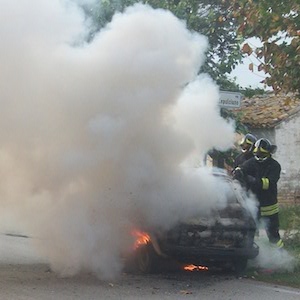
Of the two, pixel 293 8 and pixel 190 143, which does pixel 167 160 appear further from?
pixel 293 8

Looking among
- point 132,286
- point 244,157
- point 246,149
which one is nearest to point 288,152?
point 246,149

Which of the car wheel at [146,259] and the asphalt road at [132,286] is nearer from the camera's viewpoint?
the asphalt road at [132,286]

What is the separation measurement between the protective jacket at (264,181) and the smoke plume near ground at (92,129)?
159cm

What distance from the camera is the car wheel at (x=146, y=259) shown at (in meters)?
9.04

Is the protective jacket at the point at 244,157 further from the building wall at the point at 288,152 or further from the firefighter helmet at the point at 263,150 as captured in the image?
the building wall at the point at 288,152

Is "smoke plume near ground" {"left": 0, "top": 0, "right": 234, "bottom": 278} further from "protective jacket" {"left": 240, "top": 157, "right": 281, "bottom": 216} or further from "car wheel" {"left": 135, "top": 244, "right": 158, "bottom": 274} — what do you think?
"protective jacket" {"left": 240, "top": 157, "right": 281, "bottom": 216}

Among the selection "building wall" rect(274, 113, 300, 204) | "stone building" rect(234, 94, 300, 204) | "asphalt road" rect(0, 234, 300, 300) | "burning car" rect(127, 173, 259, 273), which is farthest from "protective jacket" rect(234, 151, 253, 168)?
"building wall" rect(274, 113, 300, 204)

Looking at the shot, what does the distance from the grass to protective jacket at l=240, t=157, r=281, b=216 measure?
82 cm

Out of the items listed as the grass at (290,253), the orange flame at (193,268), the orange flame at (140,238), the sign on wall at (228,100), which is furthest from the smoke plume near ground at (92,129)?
the sign on wall at (228,100)

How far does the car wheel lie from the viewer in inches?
356

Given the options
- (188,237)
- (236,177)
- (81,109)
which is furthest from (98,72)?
(236,177)

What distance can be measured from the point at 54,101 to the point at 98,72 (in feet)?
2.22

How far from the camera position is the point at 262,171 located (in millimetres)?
10672

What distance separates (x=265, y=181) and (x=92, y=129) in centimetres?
327
